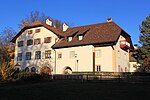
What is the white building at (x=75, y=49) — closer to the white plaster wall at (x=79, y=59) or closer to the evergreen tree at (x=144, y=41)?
the white plaster wall at (x=79, y=59)

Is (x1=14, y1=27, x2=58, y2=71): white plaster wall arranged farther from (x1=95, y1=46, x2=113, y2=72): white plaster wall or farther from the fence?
the fence

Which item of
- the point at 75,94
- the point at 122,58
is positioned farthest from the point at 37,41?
the point at 75,94

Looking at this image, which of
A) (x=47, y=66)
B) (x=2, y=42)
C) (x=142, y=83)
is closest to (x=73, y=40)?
(x=47, y=66)

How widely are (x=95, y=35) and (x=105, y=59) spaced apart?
5167mm

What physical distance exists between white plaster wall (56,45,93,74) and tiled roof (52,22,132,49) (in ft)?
2.91

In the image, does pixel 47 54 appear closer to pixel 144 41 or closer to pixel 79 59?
pixel 79 59

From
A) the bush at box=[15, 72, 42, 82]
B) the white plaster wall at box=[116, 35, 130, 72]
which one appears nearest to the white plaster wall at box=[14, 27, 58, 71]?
the white plaster wall at box=[116, 35, 130, 72]

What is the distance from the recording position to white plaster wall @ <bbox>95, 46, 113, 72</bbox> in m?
35.3

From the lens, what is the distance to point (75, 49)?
128ft

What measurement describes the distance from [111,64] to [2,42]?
1434 inches

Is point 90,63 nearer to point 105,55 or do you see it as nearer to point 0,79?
point 105,55

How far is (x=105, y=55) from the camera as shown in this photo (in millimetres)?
36000

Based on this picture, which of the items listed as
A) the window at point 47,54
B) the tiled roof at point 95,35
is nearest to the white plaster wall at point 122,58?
the tiled roof at point 95,35

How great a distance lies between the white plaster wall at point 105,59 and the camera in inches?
1389
